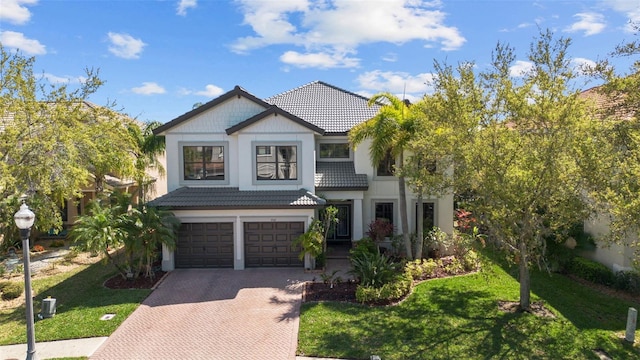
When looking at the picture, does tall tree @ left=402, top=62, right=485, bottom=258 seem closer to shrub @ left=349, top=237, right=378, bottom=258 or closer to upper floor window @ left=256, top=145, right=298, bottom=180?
shrub @ left=349, top=237, right=378, bottom=258

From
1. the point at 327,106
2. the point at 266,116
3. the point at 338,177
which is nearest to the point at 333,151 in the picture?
the point at 338,177

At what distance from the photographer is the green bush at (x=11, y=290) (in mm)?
14875

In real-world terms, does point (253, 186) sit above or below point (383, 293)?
above

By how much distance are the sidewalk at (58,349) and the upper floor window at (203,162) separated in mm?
9106

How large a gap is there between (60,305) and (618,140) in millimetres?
18619

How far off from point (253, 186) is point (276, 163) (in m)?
1.53

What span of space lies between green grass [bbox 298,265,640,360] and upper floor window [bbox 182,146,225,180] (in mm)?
8637

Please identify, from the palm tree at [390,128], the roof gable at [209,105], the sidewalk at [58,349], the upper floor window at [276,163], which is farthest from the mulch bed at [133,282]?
the palm tree at [390,128]

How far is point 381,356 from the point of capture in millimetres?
10375

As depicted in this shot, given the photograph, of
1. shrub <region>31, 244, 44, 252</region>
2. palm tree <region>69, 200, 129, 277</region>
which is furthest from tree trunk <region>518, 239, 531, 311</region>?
shrub <region>31, 244, 44, 252</region>

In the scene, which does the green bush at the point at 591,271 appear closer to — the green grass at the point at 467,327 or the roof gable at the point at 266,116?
the green grass at the point at 467,327

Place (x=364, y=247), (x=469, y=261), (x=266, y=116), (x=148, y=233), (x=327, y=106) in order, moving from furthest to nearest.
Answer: (x=327, y=106), (x=266, y=116), (x=364, y=247), (x=469, y=261), (x=148, y=233)

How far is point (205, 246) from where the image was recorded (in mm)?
18047

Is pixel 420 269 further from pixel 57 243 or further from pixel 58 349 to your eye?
pixel 57 243
